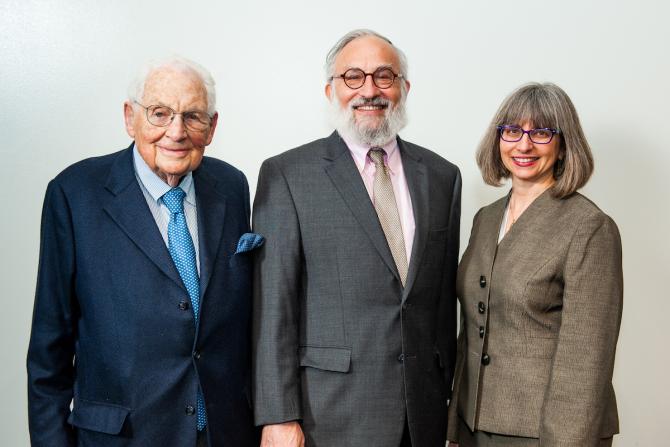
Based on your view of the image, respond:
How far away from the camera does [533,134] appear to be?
6.79ft

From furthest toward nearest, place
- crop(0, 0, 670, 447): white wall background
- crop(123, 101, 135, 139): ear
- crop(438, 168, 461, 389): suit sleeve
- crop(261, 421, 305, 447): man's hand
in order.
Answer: crop(0, 0, 670, 447): white wall background, crop(438, 168, 461, 389): suit sleeve, crop(261, 421, 305, 447): man's hand, crop(123, 101, 135, 139): ear

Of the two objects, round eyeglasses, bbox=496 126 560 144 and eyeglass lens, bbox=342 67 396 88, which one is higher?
eyeglass lens, bbox=342 67 396 88

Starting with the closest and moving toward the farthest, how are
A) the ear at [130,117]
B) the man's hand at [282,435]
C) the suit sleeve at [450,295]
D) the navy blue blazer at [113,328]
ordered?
the navy blue blazer at [113,328]
the ear at [130,117]
the man's hand at [282,435]
the suit sleeve at [450,295]

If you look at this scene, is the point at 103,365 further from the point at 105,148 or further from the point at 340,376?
the point at 105,148

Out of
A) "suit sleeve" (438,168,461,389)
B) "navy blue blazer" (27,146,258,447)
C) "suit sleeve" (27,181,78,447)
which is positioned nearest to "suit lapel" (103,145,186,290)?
"navy blue blazer" (27,146,258,447)

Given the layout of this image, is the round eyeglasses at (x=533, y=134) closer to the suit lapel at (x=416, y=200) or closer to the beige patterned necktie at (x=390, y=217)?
the suit lapel at (x=416, y=200)

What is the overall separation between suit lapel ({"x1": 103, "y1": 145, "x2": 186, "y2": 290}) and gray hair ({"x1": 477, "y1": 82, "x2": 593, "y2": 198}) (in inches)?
44.0

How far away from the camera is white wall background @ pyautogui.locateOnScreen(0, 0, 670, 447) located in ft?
9.46

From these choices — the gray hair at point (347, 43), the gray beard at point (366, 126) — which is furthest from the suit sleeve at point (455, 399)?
the gray hair at point (347, 43)

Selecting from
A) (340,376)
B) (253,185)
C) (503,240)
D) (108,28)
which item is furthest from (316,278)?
(108,28)

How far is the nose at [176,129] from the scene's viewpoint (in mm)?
1805

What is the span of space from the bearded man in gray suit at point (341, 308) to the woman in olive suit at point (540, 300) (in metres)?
A: 0.16

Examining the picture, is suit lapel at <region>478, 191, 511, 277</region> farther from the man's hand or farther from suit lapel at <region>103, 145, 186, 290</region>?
suit lapel at <region>103, 145, 186, 290</region>

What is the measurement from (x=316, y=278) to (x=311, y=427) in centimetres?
45
